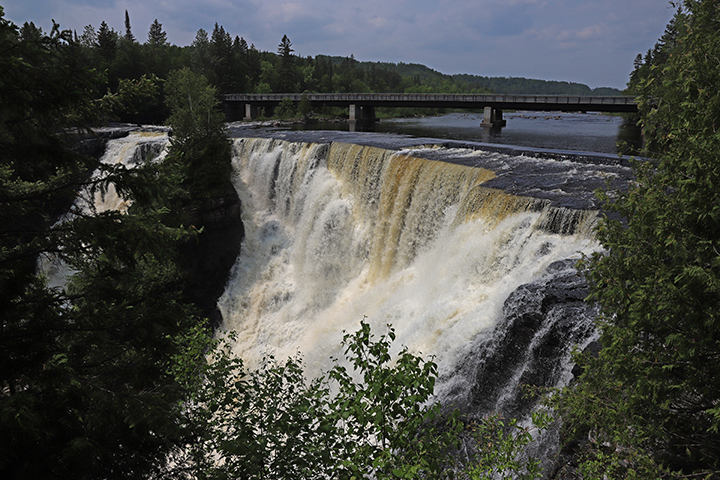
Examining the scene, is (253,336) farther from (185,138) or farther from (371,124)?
(371,124)

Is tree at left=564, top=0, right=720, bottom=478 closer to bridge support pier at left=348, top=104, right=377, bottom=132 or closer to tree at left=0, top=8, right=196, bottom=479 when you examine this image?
tree at left=0, top=8, right=196, bottom=479

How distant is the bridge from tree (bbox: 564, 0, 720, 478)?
2934 centimetres

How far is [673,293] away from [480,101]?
43521mm

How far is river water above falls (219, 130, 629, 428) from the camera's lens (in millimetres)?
10492

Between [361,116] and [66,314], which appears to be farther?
[361,116]

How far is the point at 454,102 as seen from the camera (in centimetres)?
4778

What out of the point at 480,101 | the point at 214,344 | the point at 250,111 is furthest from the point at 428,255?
the point at 250,111

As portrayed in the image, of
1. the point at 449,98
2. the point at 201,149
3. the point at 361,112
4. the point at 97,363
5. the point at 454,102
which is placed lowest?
the point at 97,363

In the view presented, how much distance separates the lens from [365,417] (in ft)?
14.6

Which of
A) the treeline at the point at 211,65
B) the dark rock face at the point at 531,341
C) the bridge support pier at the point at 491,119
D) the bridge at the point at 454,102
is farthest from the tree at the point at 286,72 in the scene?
the dark rock face at the point at 531,341

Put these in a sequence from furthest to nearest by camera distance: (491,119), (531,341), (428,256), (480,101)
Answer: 1. (491,119)
2. (480,101)
3. (428,256)
4. (531,341)

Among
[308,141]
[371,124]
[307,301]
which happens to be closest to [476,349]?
[307,301]

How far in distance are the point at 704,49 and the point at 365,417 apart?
5.69 metres

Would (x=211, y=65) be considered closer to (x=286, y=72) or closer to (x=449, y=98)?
(x=286, y=72)
